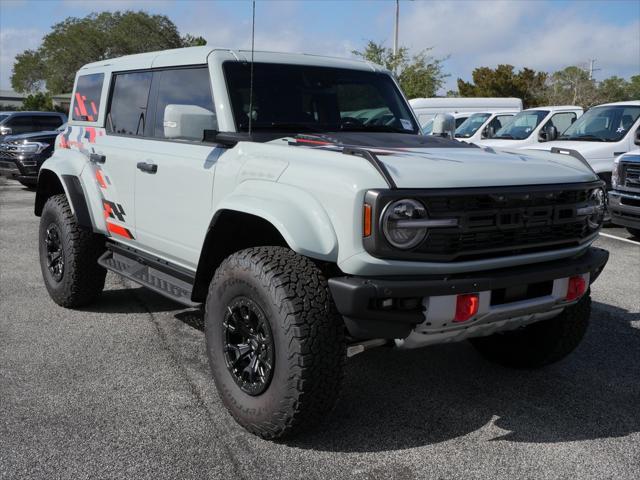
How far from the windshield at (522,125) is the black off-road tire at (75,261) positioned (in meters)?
10.0

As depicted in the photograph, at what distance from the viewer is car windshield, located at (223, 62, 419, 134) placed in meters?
3.98

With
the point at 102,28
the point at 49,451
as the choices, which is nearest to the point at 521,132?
the point at 49,451

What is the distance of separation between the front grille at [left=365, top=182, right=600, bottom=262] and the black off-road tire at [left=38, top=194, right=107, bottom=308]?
118 inches

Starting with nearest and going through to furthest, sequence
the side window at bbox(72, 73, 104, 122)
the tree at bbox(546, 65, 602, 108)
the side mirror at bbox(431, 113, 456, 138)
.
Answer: the side mirror at bbox(431, 113, 456, 138)
the side window at bbox(72, 73, 104, 122)
the tree at bbox(546, 65, 602, 108)

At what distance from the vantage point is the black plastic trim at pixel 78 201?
196 inches

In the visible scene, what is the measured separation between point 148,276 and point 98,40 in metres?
58.9

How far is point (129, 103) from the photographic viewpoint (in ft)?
15.9

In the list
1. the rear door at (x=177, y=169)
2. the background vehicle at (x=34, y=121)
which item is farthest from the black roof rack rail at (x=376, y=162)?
the background vehicle at (x=34, y=121)

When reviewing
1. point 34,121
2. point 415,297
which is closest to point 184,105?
point 415,297

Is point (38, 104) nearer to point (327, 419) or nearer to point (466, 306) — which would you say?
point (327, 419)

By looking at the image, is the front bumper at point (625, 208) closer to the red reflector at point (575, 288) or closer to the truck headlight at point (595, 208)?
the truck headlight at point (595, 208)

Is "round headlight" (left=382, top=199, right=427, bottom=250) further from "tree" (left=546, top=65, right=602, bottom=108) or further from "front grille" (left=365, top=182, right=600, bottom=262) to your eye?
"tree" (left=546, top=65, right=602, bottom=108)

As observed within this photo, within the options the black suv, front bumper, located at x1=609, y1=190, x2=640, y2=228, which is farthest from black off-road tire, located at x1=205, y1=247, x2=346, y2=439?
the black suv

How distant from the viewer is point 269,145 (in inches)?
136
